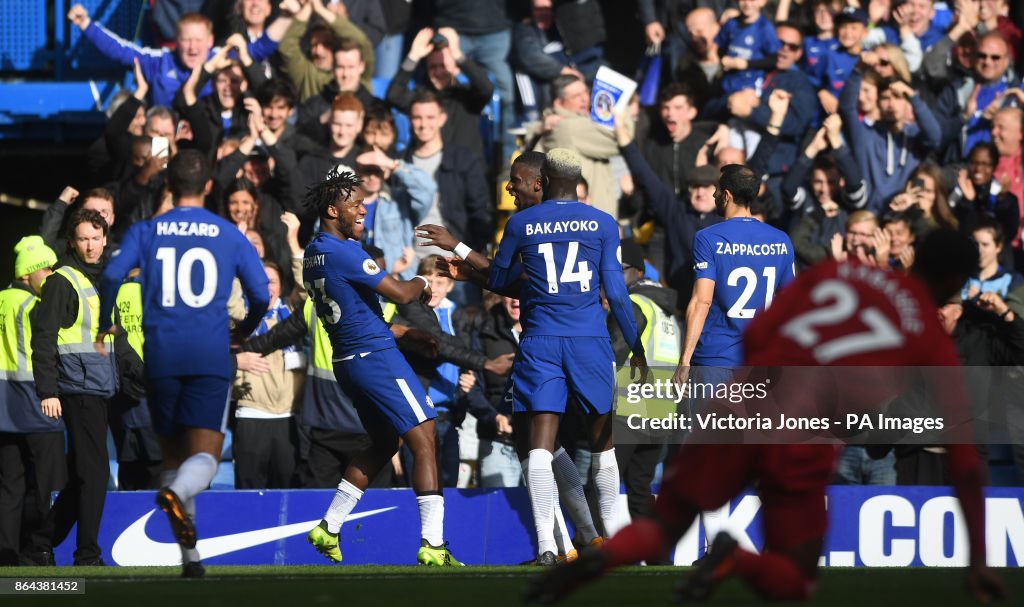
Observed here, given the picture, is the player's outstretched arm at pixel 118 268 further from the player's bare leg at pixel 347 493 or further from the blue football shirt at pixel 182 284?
the player's bare leg at pixel 347 493

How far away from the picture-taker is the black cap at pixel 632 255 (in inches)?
469

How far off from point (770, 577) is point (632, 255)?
6.44 m

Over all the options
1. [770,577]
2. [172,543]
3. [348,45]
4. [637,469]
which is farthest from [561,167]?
[348,45]

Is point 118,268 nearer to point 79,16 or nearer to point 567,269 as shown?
point 567,269

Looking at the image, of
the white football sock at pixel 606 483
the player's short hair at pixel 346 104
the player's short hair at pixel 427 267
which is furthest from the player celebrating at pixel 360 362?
the player's short hair at pixel 346 104

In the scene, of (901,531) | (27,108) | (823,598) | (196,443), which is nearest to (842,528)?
(901,531)

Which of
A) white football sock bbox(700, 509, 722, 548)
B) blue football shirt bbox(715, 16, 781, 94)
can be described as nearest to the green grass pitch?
white football sock bbox(700, 509, 722, 548)

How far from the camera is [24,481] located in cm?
1138

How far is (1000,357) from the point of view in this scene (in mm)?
12352

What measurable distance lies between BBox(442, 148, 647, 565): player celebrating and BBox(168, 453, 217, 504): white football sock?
2.03 meters

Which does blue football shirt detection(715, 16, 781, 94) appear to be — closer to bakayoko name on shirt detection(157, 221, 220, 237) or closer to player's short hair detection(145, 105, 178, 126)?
player's short hair detection(145, 105, 178, 126)

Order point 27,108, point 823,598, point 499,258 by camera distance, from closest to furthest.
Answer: point 823,598 → point 499,258 → point 27,108

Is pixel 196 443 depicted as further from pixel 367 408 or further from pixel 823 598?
pixel 823 598

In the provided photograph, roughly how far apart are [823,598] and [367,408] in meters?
3.49
